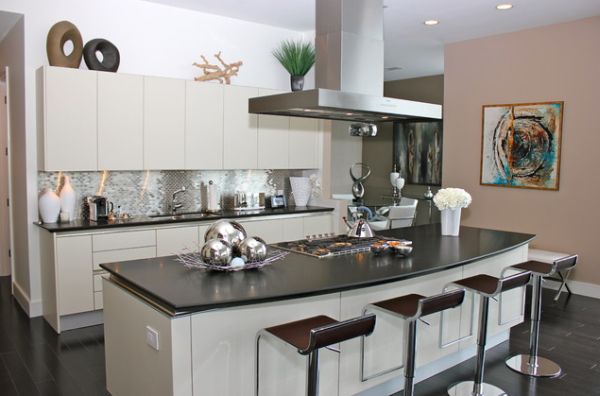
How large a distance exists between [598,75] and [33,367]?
6.03 meters

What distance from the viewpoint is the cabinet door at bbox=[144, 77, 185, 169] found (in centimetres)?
511

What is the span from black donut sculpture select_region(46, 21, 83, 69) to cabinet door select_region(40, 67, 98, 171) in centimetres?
13

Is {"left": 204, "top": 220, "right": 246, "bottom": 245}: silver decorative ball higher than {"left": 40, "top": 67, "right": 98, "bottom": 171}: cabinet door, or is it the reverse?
{"left": 40, "top": 67, "right": 98, "bottom": 171}: cabinet door

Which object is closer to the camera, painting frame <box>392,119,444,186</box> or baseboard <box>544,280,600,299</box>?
baseboard <box>544,280,600,299</box>

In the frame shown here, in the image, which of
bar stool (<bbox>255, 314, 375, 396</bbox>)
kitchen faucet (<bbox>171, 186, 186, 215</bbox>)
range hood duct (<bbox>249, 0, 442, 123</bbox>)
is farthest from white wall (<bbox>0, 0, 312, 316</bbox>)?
bar stool (<bbox>255, 314, 375, 396</bbox>)

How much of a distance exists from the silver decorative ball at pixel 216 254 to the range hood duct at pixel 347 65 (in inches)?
41.5

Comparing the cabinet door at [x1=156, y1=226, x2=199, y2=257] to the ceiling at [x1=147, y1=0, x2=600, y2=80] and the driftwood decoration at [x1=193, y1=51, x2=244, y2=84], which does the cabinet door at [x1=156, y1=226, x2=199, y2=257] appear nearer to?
the driftwood decoration at [x1=193, y1=51, x2=244, y2=84]

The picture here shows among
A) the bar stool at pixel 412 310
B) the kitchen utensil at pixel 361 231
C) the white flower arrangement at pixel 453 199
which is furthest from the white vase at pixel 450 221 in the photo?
the bar stool at pixel 412 310

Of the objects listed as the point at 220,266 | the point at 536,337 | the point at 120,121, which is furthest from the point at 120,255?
the point at 536,337

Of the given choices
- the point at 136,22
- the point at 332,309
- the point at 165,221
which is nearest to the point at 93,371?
the point at 165,221

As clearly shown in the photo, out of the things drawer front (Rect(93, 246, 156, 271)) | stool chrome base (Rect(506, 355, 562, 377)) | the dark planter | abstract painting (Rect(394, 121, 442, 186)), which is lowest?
stool chrome base (Rect(506, 355, 562, 377))

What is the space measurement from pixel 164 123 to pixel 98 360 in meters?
2.39

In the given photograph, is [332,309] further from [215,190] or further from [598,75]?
[598,75]

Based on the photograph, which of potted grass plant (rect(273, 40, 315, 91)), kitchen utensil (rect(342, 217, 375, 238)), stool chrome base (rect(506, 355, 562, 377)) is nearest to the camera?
stool chrome base (rect(506, 355, 562, 377))
